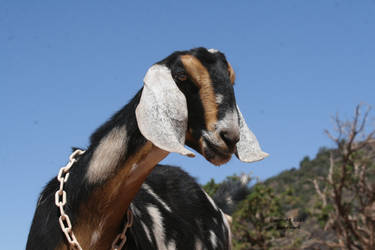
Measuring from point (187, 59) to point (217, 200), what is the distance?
2845 mm

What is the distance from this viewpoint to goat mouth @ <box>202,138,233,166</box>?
2.56 m

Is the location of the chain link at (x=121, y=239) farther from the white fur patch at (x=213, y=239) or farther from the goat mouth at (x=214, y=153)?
the white fur patch at (x=213, y=239)

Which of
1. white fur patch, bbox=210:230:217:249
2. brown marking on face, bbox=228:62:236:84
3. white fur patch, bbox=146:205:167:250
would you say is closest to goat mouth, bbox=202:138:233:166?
brown marking on face, bbox=228:62:236:84

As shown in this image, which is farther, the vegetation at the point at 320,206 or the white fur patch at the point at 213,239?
the vegetation at the point at 320,206

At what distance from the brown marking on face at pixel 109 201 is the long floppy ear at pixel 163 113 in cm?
30

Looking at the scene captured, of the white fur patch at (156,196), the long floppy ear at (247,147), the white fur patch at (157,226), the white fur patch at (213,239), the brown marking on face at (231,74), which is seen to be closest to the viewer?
the long floppy ear at (247,147)

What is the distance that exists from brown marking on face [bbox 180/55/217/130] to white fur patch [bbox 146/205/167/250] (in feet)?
3.83

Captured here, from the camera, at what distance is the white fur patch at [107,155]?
9.25ft

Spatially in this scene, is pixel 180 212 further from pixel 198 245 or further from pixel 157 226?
pixel 157 226

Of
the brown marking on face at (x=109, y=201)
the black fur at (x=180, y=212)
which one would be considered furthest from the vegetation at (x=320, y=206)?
the brown marking on face at (x=109, y=201)

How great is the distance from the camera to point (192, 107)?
2.65 metres

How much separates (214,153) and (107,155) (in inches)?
25.4

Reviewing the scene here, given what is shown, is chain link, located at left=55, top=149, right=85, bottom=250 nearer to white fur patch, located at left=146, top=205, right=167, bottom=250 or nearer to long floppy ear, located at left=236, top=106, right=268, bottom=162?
white fur patch, located at left=146, top=205, right=167, bottom=250

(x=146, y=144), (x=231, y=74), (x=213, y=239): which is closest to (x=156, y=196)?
(x=213, y=239)
